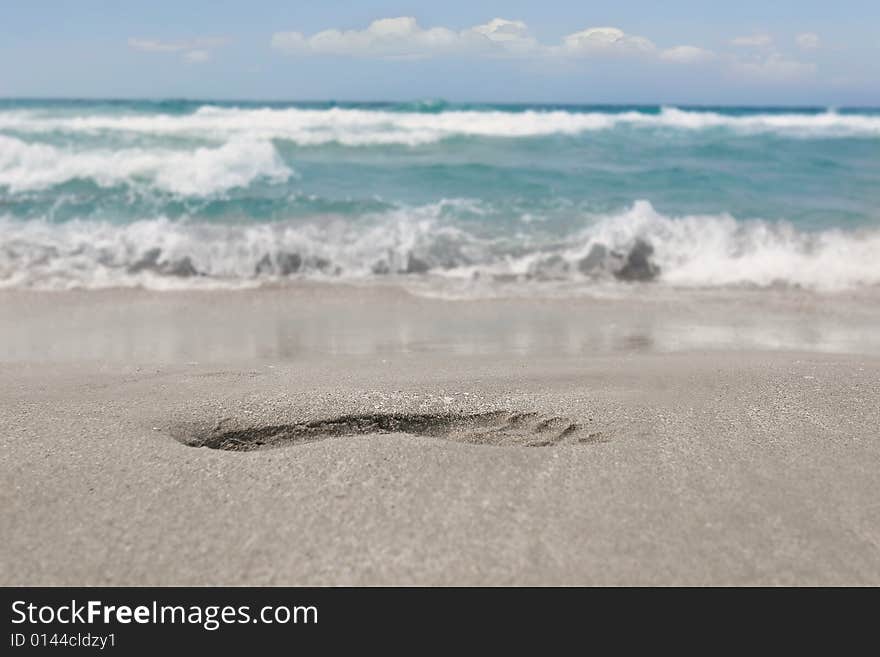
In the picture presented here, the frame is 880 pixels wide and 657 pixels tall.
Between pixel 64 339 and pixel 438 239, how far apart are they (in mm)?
4356

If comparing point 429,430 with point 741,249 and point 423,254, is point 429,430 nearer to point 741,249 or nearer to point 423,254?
point 423,254

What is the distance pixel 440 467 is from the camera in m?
2.19

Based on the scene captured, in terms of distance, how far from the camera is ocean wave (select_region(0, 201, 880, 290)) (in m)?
6.97

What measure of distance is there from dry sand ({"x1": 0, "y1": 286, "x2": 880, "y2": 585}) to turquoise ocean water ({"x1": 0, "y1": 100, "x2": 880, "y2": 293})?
9.66ft

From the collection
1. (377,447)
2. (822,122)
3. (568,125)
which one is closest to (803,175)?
(568,125)

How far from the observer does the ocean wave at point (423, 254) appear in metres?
6.97

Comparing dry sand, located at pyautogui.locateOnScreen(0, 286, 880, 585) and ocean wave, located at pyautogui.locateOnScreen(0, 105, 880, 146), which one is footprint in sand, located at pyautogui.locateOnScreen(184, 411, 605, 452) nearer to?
dry sand, located at pyautogui.locateOnScreen(0, 286, 880, 585)

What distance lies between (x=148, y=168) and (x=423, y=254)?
6.38 metres

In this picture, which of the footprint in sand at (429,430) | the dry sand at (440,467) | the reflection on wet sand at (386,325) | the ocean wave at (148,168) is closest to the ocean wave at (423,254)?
the reflection on wet sand at (386,325)

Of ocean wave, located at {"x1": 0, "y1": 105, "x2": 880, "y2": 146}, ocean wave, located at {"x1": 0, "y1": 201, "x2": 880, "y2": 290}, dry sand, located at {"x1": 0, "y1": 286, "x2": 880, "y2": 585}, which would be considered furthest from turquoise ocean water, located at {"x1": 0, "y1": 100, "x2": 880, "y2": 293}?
dry sand, located at {"x1": 0, "y1": 286, "x2": 880, "y2": 585}

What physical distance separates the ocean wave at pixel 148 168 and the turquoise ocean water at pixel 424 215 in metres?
0.05

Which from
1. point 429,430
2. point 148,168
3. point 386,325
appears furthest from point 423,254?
point 148,168
